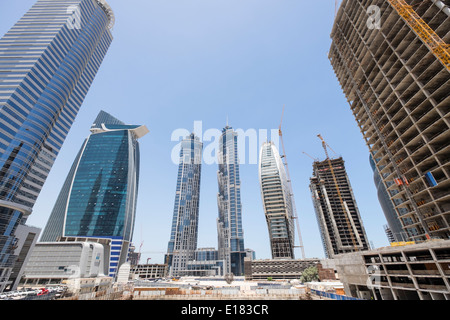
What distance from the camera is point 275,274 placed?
379 feet

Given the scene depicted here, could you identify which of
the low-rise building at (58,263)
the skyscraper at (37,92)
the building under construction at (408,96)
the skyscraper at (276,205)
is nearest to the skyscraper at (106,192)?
the low-rise building at (58,263)

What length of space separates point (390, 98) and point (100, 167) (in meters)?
159

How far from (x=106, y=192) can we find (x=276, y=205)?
11706 cm

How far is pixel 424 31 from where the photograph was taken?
139 feet

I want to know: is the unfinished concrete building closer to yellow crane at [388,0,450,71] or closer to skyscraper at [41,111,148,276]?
yellow crane at [388,0,450,71]

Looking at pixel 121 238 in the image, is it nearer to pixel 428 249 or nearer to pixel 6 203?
pixel 6 203

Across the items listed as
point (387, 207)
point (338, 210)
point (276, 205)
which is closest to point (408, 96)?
point (338, 210)

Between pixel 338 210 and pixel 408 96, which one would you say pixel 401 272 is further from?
pixel 338 210

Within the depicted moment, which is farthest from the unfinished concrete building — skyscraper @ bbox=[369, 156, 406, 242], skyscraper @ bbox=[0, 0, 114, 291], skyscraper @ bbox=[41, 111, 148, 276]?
skyscraper @ bbox=[369, 156, 406, 242]

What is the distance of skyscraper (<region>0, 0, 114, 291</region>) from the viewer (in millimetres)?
67250

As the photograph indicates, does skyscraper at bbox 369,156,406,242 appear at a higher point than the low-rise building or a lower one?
higher

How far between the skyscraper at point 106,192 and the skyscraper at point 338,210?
5149 inches

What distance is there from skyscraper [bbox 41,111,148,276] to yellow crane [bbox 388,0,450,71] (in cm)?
15247
